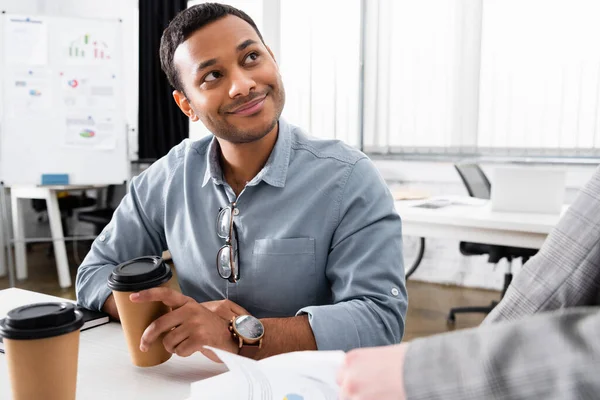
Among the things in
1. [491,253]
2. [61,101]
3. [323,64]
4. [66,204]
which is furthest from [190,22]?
[66,204]

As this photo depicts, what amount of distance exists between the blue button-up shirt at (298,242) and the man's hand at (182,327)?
19cm

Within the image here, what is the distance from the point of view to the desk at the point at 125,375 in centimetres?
82

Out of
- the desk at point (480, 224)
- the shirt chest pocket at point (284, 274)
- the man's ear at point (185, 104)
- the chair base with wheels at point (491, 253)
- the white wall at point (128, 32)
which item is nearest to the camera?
the shirt chest pocket at point (284, 274)

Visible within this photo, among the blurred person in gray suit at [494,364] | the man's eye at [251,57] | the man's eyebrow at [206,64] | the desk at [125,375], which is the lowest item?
the desk at [125,375]

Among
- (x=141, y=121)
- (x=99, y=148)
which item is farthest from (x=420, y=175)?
(x=141, y=121)

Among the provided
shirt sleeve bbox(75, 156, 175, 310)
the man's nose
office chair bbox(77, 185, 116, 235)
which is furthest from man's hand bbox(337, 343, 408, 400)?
office chair bbox(77, 185, 116, 235)

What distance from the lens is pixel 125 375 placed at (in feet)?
2.90

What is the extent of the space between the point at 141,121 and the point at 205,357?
15.3 feet

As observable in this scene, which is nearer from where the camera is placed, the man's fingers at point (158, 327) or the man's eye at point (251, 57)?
the man's fingers at point (158, 327)

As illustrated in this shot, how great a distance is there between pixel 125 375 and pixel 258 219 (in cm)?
47

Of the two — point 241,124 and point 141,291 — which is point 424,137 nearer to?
point 241,124

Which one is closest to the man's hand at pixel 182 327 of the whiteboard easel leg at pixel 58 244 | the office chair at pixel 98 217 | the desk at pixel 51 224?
the desk at pixel 51 224

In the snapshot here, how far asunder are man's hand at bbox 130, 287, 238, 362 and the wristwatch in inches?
0.7

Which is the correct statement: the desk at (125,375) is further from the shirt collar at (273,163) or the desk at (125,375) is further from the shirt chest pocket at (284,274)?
the shirt collar at (273,163)
